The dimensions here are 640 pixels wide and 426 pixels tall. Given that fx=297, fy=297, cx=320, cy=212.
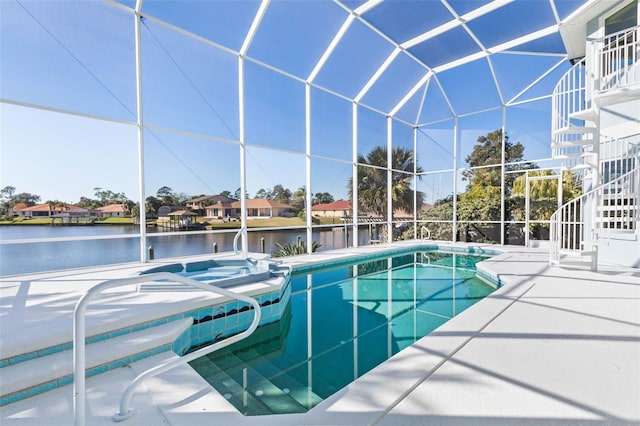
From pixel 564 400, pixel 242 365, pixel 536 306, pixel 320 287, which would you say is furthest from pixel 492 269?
pixel 242 365

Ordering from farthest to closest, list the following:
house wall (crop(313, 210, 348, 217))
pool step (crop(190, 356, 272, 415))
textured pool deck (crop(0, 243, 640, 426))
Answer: house wall (crop(313, 210, 348, 217)) → pool step (crop(190, 356, 272, 415)) → textured pool deck (crop(0, 243, 640, 426))

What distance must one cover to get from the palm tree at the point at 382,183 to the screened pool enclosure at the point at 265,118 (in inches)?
3.6

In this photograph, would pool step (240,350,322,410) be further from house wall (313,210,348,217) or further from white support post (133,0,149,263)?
house wall (313,210,348,217)

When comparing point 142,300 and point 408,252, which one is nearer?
point 142,300

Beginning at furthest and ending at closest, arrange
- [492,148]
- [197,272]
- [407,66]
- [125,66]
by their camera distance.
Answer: [492,148] → [407,66] → [125,66] → [197,272]

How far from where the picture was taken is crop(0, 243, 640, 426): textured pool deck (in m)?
1.71

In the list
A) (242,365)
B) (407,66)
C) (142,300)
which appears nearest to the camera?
(242,365)

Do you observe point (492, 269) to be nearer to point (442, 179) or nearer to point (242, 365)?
point (242, 365)

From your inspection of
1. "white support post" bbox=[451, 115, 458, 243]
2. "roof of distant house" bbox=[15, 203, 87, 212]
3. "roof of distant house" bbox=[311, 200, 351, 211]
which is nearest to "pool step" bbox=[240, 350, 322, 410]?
"roof of distant house" bbox=[15, 203, 87, 212]

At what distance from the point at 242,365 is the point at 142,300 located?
4.73ft

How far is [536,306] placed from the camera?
11.7 feet

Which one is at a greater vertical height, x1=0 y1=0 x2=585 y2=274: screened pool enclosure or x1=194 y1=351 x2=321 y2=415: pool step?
x1=0 y1=0 x2=585 y2=274: screened pool enclosure

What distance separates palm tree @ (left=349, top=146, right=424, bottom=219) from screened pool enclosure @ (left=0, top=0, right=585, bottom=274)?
0.09 metres

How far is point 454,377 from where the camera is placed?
2070 mm
